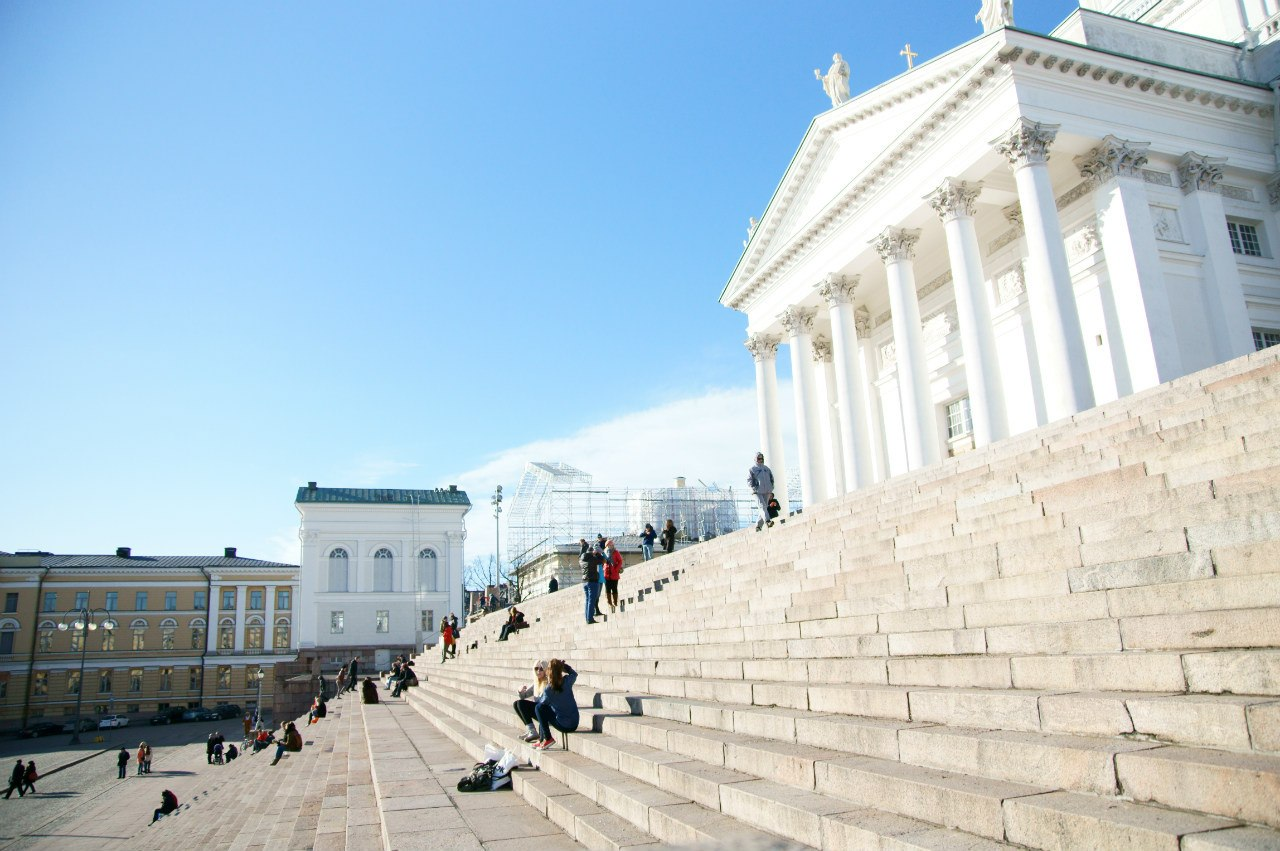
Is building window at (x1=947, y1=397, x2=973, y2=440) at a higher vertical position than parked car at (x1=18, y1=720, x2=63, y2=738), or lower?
higher

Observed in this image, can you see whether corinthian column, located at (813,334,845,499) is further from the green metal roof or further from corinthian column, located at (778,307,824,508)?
the green metal roof

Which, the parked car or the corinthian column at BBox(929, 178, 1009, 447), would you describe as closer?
the corinthian column at BBox(929, 178, 1009, 447)

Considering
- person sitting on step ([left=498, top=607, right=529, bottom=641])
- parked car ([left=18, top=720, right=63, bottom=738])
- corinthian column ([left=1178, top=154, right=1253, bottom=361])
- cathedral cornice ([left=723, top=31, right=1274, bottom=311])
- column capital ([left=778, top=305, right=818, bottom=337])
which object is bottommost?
parked car ([left=18, top=720, right=63, bottom=738])

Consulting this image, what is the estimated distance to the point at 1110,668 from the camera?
13.2ft

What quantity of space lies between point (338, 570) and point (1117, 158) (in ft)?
181

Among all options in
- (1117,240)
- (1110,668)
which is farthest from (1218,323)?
(1110,668)

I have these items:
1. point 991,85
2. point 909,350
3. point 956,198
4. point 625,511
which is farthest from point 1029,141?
point 625,511

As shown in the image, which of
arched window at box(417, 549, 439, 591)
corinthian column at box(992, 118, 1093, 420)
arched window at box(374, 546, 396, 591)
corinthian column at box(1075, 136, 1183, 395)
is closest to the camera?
corinthian column at box(992, 118, 1093, 420)

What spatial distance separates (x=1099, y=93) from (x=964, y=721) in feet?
62.6

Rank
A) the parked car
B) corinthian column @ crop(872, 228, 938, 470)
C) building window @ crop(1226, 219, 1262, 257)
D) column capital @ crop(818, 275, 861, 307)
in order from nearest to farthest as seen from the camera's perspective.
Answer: building window @ crop(1226, 219, 1262, 257)
corinthian column @ crop(872, 228, 938, 470)
column capital @ crop(818, 275, 861, 307)
the parked car

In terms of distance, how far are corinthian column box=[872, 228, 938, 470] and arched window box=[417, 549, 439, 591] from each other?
4710 centimetres

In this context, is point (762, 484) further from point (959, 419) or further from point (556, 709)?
point (556, 709)

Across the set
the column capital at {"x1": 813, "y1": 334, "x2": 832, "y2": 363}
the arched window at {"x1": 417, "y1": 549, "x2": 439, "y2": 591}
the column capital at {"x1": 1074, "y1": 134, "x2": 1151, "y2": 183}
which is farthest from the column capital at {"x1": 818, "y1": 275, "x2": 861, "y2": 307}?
the arched window at {"x1": 417, "y1": 549, "x2": 439, "y2": 591}

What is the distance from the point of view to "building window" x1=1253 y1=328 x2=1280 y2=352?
19138 mm
